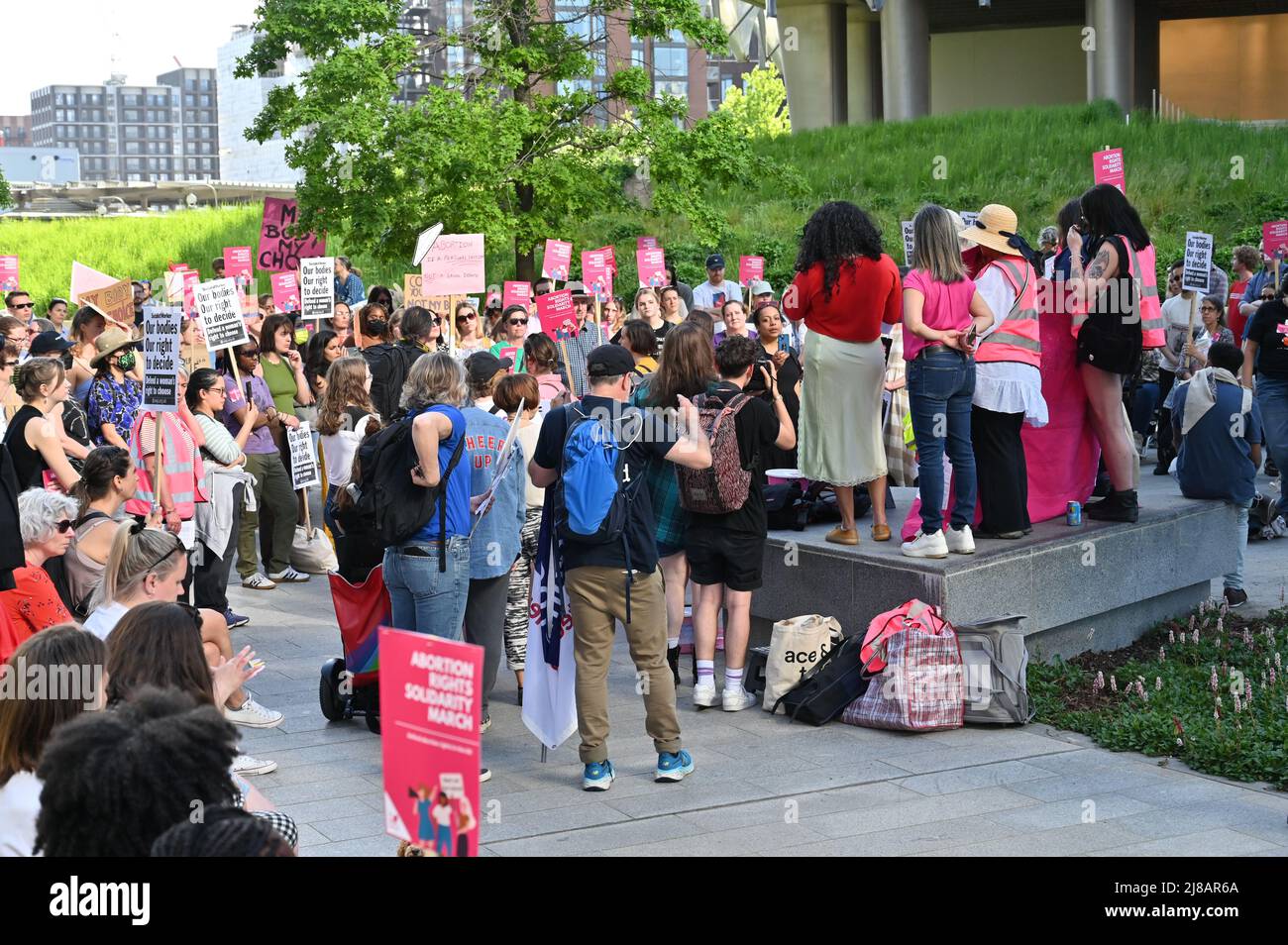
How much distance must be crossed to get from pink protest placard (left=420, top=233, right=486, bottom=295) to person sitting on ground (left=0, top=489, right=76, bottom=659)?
634 centimetres

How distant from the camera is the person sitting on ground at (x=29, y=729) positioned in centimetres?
394

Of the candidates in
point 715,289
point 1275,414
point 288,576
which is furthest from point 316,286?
point 1275,414

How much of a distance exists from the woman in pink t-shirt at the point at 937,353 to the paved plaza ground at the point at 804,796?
1.22m

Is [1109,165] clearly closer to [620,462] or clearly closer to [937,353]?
[937,353]

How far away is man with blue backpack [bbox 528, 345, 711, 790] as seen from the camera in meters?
6.69

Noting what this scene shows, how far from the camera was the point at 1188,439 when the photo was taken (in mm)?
10289

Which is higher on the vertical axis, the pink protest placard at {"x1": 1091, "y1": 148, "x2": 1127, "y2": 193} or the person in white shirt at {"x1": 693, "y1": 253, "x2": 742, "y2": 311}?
the pink protest placard at {"x1": 1091, "y1": 148, "x2": 1127, "y2": 193}

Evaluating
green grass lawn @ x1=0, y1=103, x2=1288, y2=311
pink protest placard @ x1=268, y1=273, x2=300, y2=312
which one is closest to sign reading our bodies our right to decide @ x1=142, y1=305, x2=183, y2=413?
pink protest placard @ x1=268, y1=273, x2=300, y2=312

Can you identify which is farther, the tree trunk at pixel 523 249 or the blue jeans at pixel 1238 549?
the tree trunk at pixel 523 249

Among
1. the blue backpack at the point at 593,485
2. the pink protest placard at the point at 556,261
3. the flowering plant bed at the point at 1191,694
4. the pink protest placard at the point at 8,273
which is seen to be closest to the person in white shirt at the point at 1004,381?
the flowering plant bed at the point at 1191,694

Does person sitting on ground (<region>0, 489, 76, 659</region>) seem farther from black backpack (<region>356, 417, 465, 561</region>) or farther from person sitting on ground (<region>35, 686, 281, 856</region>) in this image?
person sitting on ground (<region>35, 686, 281, 856</region>)

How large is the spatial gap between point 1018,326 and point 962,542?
4.26 ft

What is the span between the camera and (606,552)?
6.73 m

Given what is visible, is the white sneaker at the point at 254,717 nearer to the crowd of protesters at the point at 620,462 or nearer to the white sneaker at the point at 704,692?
the crowd of protesters at the point at 620,462
